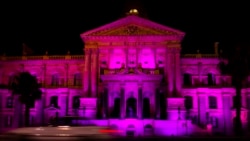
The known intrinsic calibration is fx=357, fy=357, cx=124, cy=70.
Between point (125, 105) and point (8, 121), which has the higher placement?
point (125, 105)

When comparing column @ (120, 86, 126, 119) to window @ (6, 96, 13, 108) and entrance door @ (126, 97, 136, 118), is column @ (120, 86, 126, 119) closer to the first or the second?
entrance door @ (126, 97, 136, 118)

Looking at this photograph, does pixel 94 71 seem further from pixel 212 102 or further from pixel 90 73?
pixel 212 102

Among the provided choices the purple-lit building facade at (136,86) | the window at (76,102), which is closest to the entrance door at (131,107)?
the purple-lit building facade at (136,86)

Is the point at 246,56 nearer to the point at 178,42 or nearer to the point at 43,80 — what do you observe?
the point at 178,42

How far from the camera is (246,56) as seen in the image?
52.4 metres

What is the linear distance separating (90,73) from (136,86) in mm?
8963

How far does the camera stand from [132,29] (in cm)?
6444

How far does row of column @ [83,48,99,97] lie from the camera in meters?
63.5

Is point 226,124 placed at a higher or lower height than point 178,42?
lower

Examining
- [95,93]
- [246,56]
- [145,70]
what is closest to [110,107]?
[95,93]

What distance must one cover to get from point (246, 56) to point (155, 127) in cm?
1757

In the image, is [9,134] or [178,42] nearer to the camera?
→ [9,134]

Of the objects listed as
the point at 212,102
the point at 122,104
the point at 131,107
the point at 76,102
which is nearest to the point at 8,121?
the point at 76,102

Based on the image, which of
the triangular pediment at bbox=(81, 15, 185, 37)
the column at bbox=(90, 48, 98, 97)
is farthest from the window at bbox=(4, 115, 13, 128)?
→ the triangular pediment at bbox=(81, 15, 185, 37)
